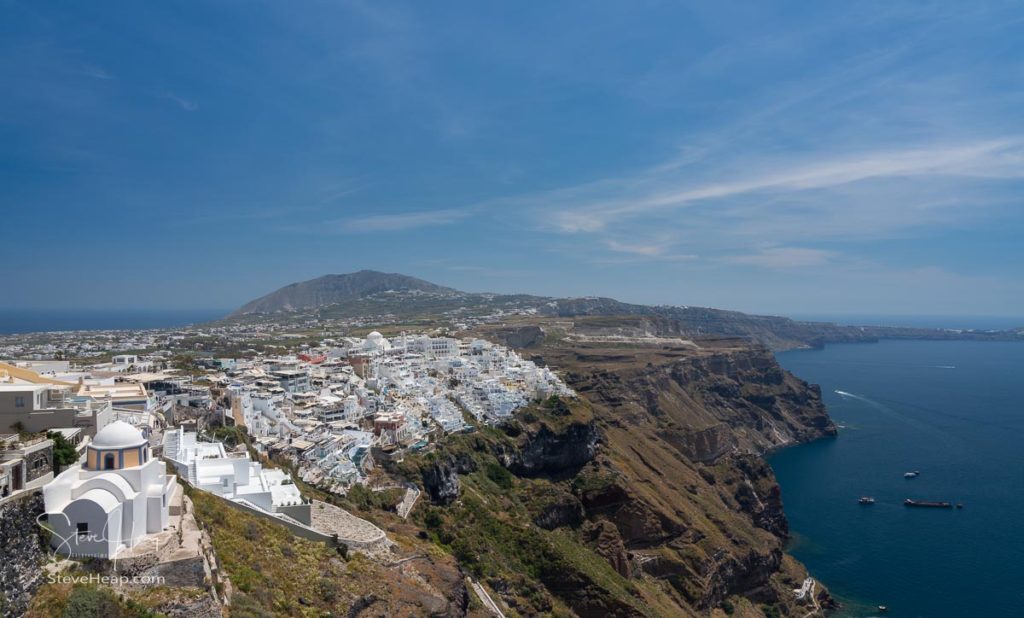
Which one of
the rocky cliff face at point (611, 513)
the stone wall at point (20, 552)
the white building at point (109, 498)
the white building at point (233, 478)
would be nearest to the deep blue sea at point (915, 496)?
the rocky cliff face at point (611, 513)

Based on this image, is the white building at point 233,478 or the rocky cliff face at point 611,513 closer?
the white building at point 233,478

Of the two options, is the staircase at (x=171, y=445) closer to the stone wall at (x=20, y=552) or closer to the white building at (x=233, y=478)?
the white building at (x=233, y=478)

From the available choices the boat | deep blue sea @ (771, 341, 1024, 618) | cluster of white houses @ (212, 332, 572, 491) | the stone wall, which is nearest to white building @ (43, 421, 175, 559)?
the stone wall

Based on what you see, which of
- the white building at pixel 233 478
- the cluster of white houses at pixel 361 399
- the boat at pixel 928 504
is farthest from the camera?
the boat at pixel 928 504

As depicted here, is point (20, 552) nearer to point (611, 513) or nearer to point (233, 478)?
point (233, 478)

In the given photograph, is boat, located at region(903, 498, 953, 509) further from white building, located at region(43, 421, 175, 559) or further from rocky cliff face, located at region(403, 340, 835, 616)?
white building, located at region(43, 421, 175, 559)

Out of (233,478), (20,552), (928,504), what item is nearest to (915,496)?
(928,504)
